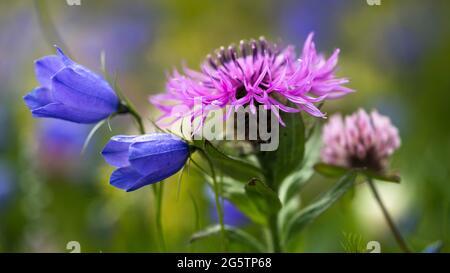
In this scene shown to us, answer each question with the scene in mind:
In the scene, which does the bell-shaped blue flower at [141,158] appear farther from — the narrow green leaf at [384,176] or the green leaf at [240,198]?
the narrow green leaf at [384,176]

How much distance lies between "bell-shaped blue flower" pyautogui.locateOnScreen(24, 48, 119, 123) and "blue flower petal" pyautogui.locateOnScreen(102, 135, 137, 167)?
0.08 meters

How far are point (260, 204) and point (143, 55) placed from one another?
153cm

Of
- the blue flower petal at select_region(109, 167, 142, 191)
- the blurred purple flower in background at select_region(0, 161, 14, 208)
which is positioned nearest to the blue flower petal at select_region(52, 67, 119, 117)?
the blue flower petal at select_region(109, 167, 142, 191)

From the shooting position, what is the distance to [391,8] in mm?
2096

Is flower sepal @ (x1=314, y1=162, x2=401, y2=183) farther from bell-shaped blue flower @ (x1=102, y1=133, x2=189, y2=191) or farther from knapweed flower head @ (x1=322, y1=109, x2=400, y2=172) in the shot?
bell-shaped blue flower @ (x1=102, y1=133, x2=189, y2=191)

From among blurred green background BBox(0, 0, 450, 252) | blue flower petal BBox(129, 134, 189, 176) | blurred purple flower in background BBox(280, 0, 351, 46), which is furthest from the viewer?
blurred purple flower in background BBox(280, 0, 351, 46)

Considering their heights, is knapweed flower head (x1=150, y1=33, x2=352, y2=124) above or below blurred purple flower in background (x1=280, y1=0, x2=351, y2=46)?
below

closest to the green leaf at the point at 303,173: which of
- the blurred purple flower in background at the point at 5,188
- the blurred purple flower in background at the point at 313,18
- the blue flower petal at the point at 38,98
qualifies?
the blue flower petal at the point at 38,98

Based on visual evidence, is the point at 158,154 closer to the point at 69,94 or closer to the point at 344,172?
the point at 69,94

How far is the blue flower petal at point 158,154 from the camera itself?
1.94 feet

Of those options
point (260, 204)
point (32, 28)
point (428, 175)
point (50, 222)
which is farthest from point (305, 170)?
point (32, 28)

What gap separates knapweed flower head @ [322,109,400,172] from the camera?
778 mm

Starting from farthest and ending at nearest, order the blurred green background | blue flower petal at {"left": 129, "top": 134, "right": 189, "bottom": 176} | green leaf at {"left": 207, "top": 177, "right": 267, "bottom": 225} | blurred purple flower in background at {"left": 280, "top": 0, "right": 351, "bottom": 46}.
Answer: blurred purple flower in background at {"left": 280, "top": 0, "right": 351, "bottom": 46}
the blurred green background
green leaf at {"left": 207, "top": 177, "right": 267, "bottom": 225}
blue flower petal at {"left": 129, "top": 134, "right": 189, "bottom": 176}
